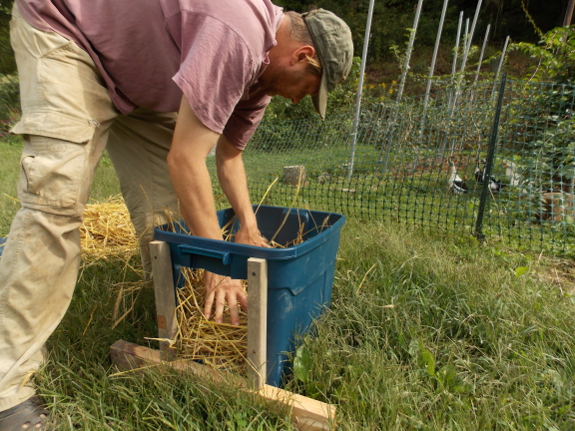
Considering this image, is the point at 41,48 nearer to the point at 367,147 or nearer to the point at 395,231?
the point at 395,231

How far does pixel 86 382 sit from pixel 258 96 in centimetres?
135

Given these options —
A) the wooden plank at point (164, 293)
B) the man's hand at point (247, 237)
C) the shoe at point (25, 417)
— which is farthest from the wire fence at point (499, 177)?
the shoe at point (25, 417)

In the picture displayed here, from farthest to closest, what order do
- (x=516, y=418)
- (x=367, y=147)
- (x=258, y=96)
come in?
1. (x=367, y=147)
2. (x=258, y=96)
3. (x=516, y=418)

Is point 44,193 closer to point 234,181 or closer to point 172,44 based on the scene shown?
point 172,44

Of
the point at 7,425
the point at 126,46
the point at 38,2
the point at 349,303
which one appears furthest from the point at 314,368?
the point at 38,2

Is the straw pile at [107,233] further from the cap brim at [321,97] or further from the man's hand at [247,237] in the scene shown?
the cap brim at [321,97]

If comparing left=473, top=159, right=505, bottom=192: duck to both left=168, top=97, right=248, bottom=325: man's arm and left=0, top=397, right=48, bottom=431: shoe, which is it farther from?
left=0, top=397, right=48, bottom=431: shoe

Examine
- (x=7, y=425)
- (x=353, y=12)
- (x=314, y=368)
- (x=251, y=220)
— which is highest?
(x=353, y=12)

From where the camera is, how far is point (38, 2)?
1.36m

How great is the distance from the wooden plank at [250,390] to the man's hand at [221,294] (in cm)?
19

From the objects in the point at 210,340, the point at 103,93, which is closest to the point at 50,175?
the point at 103,93

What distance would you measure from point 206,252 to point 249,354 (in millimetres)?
375

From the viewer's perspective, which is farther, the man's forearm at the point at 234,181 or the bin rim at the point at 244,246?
the man's forearm at the point at 234,181

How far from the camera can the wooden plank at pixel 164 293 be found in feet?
4.56
